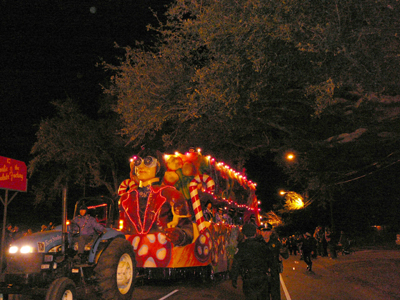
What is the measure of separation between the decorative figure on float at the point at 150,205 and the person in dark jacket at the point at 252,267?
4367mm

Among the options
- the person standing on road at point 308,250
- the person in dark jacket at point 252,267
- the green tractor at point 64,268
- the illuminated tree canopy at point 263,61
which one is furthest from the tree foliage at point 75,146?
the person in dark jacket at point 252,267

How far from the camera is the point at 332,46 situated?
10070 millimetres

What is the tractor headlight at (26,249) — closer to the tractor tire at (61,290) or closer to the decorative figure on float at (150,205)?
the tractor tire at (61,290)

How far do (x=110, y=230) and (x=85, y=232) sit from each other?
2.43ft

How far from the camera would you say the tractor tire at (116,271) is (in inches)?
289

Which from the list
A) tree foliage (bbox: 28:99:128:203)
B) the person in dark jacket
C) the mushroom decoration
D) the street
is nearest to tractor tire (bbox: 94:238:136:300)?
the street

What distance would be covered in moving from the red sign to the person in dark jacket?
25.7 ft

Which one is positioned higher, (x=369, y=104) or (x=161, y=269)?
(x=369, y=104)

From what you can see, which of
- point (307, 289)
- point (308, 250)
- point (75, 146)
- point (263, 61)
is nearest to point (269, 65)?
point (263, 61)

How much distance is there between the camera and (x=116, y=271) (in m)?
7.61

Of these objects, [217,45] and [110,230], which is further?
[217,45]

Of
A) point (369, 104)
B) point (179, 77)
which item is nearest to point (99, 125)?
point (179, 77)

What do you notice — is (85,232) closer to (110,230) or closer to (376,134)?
(110,230)

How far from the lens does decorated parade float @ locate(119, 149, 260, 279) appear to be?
409 inches
